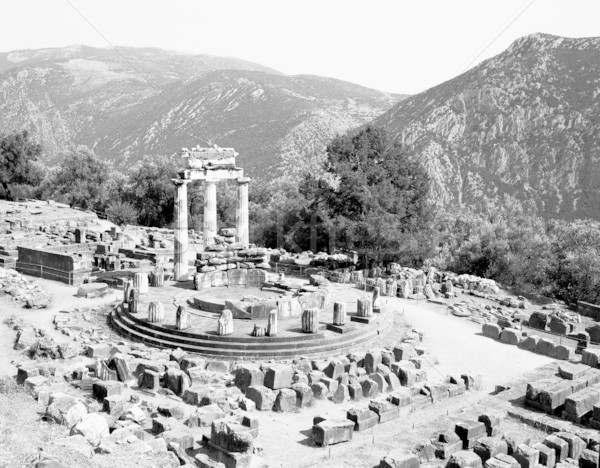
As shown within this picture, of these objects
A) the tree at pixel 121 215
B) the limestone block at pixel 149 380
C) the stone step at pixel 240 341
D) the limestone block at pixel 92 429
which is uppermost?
the tree at pixel 121 215

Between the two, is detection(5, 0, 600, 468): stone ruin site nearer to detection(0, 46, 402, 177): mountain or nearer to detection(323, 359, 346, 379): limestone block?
detection(323, 359, 346, 379): limestone block

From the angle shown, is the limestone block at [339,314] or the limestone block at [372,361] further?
the limestone block at [339,314]

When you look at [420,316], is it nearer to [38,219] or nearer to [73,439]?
[73,439]

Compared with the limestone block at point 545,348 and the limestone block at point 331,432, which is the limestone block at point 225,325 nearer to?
the limestone block at point 331,432

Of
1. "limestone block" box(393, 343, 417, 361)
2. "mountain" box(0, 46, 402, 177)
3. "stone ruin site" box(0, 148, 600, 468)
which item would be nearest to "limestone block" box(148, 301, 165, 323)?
"stone ruin site" box(0, 148, 600, 468)

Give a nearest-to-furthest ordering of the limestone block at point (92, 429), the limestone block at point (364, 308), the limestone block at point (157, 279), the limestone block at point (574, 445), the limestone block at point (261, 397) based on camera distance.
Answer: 1. the limestone block at point (92, 429)
2. the limestone block at point (574, 445)
3. the limestone block at point (261, 397)
4. the limestone block at point (364, 308)
5. the limestone block at point (157, 279)

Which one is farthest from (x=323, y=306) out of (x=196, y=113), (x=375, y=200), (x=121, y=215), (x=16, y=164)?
(x=196, y=113)

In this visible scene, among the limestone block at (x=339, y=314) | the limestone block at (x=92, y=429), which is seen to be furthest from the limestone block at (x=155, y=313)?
the limestone block at (x=92, y=429)
